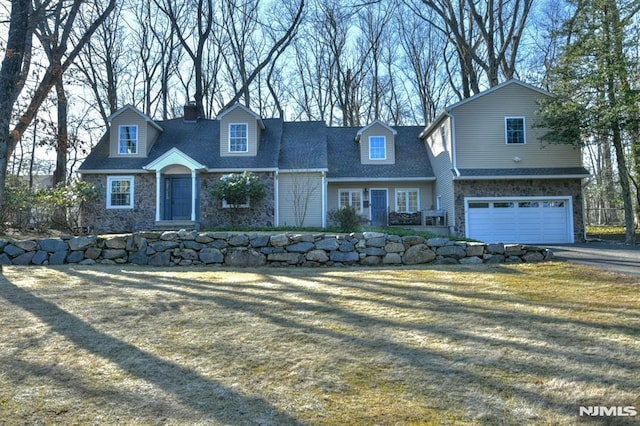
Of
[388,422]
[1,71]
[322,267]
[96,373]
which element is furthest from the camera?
[322,267]

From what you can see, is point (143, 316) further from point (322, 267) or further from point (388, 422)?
point (322, 267)

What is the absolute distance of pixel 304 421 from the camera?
93.0 inches

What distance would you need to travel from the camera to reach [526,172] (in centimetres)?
1575

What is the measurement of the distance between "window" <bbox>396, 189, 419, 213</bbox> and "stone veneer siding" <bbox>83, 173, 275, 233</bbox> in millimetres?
5644

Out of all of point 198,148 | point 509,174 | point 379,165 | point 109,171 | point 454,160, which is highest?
point 198,148

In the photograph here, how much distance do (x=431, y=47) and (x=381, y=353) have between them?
92.3ft

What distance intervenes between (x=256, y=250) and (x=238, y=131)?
33.0ft

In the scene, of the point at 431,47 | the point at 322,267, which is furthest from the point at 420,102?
the point at 322,267

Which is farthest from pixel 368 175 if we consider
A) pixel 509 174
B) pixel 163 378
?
pixel 163 378

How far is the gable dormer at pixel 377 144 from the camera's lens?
1884 cm

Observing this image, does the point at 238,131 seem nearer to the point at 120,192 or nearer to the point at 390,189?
the point at 120,192

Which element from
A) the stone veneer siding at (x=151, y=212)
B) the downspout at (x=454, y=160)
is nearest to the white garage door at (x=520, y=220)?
the downspout at (x=454, y=160)

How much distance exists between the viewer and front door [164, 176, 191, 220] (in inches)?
659

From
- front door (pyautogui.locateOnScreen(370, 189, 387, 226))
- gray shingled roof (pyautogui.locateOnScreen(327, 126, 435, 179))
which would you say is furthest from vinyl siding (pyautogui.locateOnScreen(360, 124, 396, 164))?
front door (pyautogui.locateOnScreen(370, 189, 387, 226))
